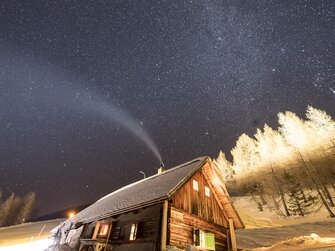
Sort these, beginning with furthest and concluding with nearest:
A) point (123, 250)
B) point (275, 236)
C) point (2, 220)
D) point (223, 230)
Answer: point (2, 220)
point (275, 236)
point (223, 230)
point (123, 250)

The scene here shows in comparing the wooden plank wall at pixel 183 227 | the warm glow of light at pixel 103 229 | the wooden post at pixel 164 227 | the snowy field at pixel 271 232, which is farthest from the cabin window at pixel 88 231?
the snowy field at pixel 271 232

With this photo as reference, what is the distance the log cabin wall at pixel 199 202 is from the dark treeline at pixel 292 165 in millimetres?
19676

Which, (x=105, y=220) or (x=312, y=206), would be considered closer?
(x=105, y=220)

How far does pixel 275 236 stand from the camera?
24.7 meters

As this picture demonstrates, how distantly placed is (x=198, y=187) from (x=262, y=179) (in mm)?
31829

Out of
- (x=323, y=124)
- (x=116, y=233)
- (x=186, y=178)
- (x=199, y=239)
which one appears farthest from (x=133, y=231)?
(x=323, y=124)

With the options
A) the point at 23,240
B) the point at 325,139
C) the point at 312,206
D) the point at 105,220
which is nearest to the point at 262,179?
the point at 312,206

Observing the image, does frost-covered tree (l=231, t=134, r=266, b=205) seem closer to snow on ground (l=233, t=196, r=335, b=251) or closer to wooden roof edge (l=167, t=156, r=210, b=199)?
snow on ground (l=233, t=196, r=335, b=251)

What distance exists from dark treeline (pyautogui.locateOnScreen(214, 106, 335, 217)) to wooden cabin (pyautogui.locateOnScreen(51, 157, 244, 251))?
779 inches

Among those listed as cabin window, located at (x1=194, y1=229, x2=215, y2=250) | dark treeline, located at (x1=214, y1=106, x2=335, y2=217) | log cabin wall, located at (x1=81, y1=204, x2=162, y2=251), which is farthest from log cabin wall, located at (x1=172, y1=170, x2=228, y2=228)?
dark treeline, located at (x1=214, y1=106, x2=335, y2=217)

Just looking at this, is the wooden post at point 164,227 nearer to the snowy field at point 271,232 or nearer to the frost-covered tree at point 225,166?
the snowy field at point 271,232

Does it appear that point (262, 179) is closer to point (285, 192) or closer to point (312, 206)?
point (285, 192)

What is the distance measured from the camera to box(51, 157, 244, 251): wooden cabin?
505 inches

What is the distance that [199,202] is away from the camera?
53.7 feet
